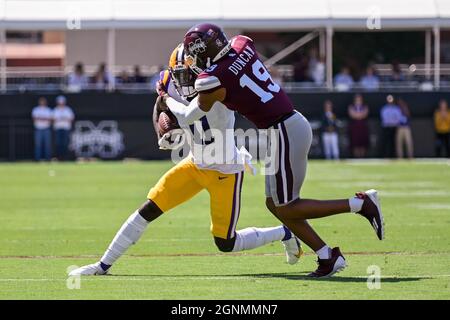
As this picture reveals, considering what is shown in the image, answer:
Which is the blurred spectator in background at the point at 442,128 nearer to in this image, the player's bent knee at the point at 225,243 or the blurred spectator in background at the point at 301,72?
the blurred spectator in background at the point at 301,72

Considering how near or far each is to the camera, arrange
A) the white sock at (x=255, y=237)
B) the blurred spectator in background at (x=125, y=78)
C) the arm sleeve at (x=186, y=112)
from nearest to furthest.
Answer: the arm sleeve at (x=186, y=112) → the white sock at (x=255, y=237) → the blurred spectator in background at (x=125, y=78)

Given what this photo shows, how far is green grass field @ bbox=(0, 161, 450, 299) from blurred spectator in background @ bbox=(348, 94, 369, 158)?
589 centimetres

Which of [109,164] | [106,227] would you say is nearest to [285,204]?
[106,227]

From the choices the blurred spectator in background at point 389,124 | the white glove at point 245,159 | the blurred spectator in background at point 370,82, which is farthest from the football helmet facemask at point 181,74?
the blurred spectator in background at point 370,82

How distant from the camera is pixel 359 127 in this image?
28000 mm

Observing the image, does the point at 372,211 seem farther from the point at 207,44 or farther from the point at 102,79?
the point at 102,79

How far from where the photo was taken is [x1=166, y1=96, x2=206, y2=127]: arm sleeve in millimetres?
8712

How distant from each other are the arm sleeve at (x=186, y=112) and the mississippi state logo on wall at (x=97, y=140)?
759 inches

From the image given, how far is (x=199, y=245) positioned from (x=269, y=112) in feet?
10.9

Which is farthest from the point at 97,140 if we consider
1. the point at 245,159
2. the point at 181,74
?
the point at 181,74

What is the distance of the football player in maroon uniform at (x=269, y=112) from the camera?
866 cm

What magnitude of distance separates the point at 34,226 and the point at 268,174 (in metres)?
5.63

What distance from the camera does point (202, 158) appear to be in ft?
30.4

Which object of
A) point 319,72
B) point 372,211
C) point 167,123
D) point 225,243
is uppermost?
point 319,72
